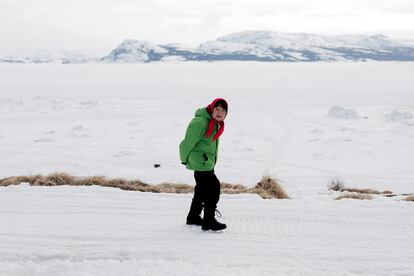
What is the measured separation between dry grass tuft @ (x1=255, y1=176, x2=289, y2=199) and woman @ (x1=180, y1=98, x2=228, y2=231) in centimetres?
209

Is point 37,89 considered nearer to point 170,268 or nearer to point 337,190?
point 337,190

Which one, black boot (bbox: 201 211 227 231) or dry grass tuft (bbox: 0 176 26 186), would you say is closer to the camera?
black boot (bbox: 201 211 227 231)

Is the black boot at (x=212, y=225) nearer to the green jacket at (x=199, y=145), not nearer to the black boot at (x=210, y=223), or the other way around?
the black boot at (x=210, y=223)

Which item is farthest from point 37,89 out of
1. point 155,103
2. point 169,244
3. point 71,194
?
point 169,244

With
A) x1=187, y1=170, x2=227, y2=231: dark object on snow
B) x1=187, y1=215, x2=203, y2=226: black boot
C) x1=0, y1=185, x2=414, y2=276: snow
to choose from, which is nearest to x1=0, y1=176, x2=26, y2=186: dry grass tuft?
x1=0, y1=185, x2=414, y2=276: snow

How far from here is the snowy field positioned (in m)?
4.17

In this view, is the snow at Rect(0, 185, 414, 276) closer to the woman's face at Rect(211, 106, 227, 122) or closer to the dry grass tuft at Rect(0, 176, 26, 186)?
the dry grass tuft at Rect(0, 176, 26, 186)

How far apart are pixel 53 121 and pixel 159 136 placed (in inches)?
224

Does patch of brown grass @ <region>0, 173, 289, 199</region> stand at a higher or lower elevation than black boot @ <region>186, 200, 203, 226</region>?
lower

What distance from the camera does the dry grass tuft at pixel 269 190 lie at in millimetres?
6986

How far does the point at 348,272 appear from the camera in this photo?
13.0 feet

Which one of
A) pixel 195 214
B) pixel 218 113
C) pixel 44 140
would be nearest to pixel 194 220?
pixel 195 214

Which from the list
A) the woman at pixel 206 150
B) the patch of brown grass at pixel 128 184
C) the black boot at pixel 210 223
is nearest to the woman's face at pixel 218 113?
the woman at pixel 206 150

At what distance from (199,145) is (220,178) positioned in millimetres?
6167
